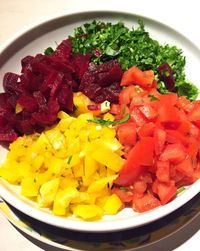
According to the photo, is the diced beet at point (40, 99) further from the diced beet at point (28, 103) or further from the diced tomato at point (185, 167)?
the diced tomato at point (185, 167)

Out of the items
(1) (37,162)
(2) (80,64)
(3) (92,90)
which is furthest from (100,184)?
(2) (80,64)

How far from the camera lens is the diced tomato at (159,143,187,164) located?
6.52ft

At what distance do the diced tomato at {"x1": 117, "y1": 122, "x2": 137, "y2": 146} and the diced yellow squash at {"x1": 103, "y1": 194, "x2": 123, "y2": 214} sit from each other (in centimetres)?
25

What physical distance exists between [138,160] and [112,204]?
24cm

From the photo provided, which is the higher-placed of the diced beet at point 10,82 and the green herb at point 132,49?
the green herb at point 132,49

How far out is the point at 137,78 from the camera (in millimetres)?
2279

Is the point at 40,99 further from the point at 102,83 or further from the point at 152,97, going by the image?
the point at 152,97

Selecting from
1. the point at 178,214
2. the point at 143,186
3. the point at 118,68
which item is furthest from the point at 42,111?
the point at 178,214

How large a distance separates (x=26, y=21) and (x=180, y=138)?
4.68 feet

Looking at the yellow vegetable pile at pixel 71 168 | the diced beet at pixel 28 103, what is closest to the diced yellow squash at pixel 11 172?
the yellow vegetable pile at pixel 71 168

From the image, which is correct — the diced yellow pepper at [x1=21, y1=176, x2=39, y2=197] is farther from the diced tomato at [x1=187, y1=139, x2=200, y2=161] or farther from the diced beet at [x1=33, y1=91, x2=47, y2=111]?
the diced tomato at [x1=187, y1=139, x2=200, y2=161]

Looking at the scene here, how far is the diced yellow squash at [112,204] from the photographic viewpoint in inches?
79.8

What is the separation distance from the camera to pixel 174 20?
2832 millimetres

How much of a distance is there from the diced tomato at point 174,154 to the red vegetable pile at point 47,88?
1.47 ft
